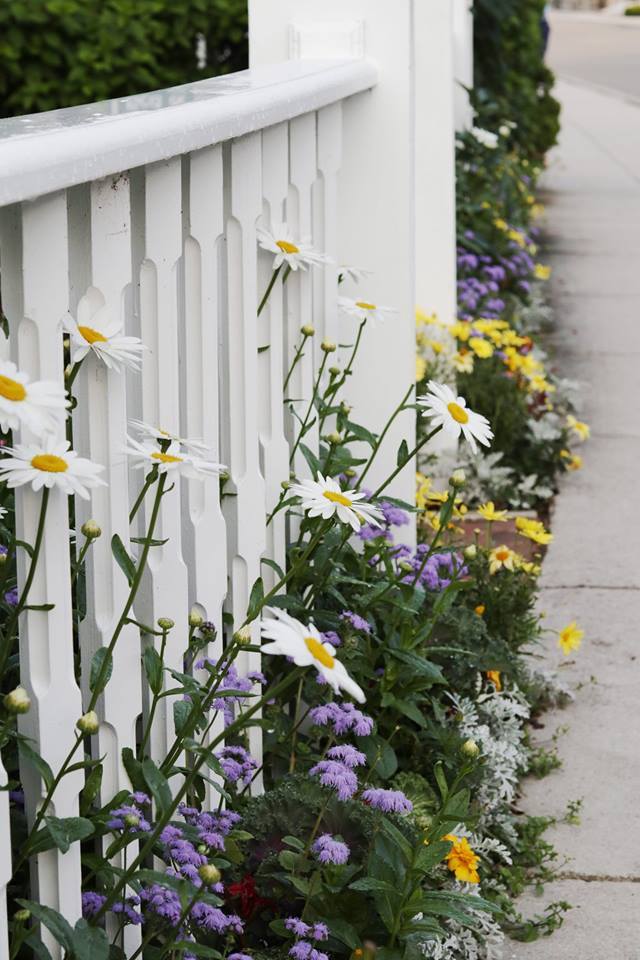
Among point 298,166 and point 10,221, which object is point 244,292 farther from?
point 10,221

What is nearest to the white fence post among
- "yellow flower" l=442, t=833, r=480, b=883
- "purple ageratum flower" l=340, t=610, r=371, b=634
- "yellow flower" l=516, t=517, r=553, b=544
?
"yellow flower" l=516, t=517, r=553, b=544

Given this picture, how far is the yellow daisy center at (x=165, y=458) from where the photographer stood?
1879 mm

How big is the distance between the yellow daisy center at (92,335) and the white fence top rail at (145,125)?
18 centimetres

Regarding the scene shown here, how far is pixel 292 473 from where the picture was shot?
3.08 meters

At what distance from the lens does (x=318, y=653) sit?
5.35 feet

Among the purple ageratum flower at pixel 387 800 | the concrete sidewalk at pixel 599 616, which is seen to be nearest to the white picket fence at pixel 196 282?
the purple ageratum flower at pixel 387 800

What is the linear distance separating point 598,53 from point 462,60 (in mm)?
28149

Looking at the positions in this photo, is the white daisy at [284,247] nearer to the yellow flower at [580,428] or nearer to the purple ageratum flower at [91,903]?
the purple ageratum flower at [91,903]

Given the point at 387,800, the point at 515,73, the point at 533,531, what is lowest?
the point at 533,531

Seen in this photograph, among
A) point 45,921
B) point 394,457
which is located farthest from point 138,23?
point 45,921

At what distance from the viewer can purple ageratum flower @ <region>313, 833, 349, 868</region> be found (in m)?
2.12

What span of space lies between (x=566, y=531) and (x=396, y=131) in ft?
5.05

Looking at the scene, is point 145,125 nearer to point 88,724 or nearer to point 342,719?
point 88,724

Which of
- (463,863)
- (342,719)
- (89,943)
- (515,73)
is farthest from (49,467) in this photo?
(515,73)
